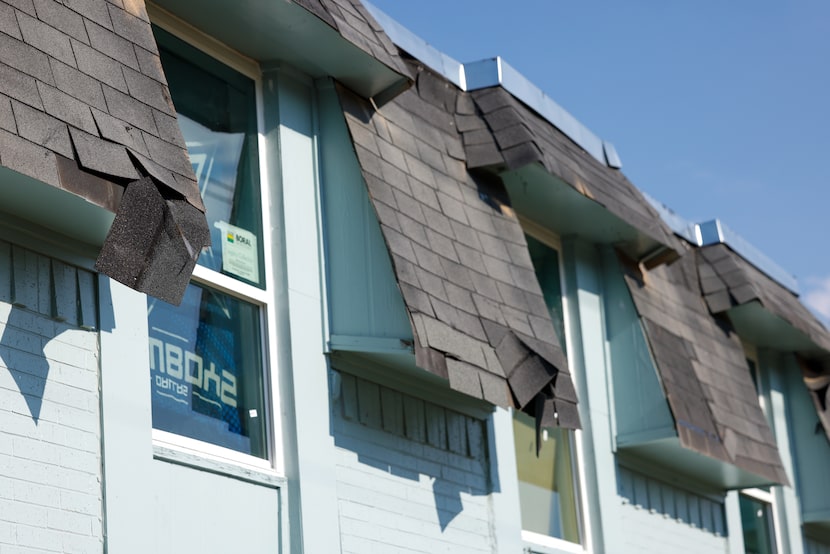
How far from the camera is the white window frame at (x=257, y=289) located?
8.19 meters

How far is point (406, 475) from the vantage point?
30.5 feet

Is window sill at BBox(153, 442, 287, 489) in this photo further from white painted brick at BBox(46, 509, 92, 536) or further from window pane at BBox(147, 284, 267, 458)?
white painted brick at BBox(46, 509, 92, 536)

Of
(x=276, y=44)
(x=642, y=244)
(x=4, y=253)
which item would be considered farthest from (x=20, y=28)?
(x=642, y=244)

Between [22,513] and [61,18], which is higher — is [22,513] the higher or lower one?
the lower one

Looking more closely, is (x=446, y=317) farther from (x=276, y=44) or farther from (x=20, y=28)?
(x=20, y=28)

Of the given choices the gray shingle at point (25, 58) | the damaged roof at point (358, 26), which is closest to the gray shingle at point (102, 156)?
the gray shingle at point (25, 58)

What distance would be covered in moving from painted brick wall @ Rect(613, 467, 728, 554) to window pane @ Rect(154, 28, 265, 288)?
4.33 m

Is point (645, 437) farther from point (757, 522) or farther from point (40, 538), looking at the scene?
point (40, 538)

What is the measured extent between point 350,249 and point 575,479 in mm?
3323

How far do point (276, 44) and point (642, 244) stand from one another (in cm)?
445

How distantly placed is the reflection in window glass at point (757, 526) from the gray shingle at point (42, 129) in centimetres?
946

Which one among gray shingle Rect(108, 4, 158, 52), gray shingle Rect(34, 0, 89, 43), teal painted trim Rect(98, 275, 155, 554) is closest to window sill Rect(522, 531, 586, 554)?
teal painted trim Rect(98, 275, 155, 554)

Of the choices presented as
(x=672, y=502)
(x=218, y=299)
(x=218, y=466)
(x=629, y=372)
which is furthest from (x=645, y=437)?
(x=218, y=466)

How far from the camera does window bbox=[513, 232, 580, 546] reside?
1102 cm
